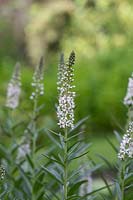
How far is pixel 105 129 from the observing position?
439 inches

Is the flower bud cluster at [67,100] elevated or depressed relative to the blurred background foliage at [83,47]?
depressed

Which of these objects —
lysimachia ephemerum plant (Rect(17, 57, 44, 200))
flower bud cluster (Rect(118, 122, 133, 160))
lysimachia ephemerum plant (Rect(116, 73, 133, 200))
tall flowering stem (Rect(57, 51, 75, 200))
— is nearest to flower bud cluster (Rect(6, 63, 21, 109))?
lysimachia ephemerum plant (Rect(17, 57, 44, 200))

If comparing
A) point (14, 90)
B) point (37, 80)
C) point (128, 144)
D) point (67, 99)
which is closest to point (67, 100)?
point (67, 99)

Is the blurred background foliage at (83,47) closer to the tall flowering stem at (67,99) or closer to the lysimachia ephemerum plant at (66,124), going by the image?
the lysimachia ephemerum plant at (66,124)

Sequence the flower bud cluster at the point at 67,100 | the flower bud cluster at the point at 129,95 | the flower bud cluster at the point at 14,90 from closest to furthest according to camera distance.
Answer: the flower bud cluster at the point at 67,100, the flower bud cluster at the point at 129,95, the flower bud cluster at the point at 14,90

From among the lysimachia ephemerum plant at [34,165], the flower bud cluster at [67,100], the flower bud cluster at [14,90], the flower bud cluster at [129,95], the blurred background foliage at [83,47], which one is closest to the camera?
the flower bud cluster at [67,100]

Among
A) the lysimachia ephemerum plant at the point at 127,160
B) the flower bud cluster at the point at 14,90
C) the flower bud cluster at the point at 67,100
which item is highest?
the flower bud cluster at the point at 14,90

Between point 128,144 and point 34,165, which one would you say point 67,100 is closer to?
point 128,144

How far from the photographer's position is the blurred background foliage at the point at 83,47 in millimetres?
10750

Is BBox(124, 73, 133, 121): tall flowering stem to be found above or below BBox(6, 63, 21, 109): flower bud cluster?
below

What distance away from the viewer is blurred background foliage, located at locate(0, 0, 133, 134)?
1075cm

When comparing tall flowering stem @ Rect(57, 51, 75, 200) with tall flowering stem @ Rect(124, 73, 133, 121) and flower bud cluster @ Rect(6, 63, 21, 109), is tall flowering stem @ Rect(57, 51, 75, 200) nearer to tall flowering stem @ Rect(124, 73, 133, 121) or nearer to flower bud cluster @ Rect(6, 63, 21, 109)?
tall flowering stem @ Rect(124, 73, 133, 121)

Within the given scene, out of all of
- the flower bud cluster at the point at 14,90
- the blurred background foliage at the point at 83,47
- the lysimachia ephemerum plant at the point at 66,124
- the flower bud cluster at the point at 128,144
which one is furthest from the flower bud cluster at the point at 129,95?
the blurred background foliage at the point at 83,47

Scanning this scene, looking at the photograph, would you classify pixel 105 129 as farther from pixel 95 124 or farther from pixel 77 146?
pixel 77 146
